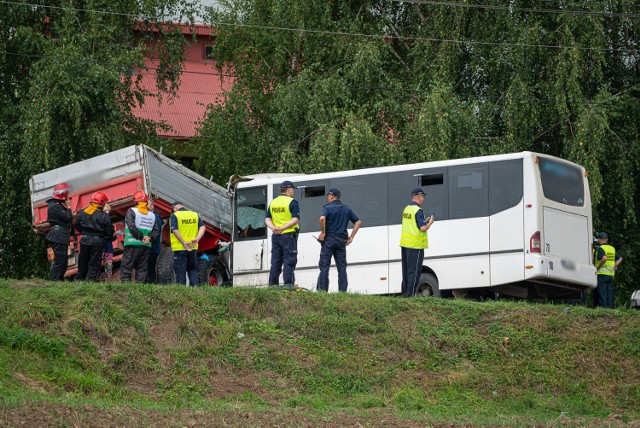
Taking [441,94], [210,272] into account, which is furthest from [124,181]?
[441,94]

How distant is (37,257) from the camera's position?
2712cm

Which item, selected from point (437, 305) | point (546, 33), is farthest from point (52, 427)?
point (546, 33)

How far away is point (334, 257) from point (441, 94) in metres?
9.06

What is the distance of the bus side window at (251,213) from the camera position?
22469 mm

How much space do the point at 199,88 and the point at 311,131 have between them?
1480 centimetres

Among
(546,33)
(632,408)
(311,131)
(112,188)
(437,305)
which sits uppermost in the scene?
(546,33)

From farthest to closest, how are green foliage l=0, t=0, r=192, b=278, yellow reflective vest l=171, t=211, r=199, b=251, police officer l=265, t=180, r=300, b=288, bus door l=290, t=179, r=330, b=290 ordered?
green foliage l=0, t=0, r=192, b=278
bus door l=290, t=179, r=330, b=290
yellow reflective vest l=171, t=211, r=199, b=251
police officer l=265, t=180, r=300, b=288

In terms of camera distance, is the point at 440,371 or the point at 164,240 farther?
the point at 164,240

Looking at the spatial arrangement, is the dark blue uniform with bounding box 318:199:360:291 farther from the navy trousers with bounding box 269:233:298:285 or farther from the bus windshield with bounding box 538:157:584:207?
the bus windshield with bounding box 538:157:584:207

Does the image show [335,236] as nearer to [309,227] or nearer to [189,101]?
[309,227]

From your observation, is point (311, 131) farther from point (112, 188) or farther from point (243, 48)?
point (112, 188)

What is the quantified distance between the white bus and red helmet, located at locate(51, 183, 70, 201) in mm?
4444

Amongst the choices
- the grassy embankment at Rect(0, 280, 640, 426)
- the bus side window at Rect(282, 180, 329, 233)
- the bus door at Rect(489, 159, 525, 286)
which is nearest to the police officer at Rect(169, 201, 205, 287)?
the grassy embankment at Rect(0, 280, 640, 426)

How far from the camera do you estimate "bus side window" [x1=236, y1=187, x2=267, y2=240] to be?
885 inches
